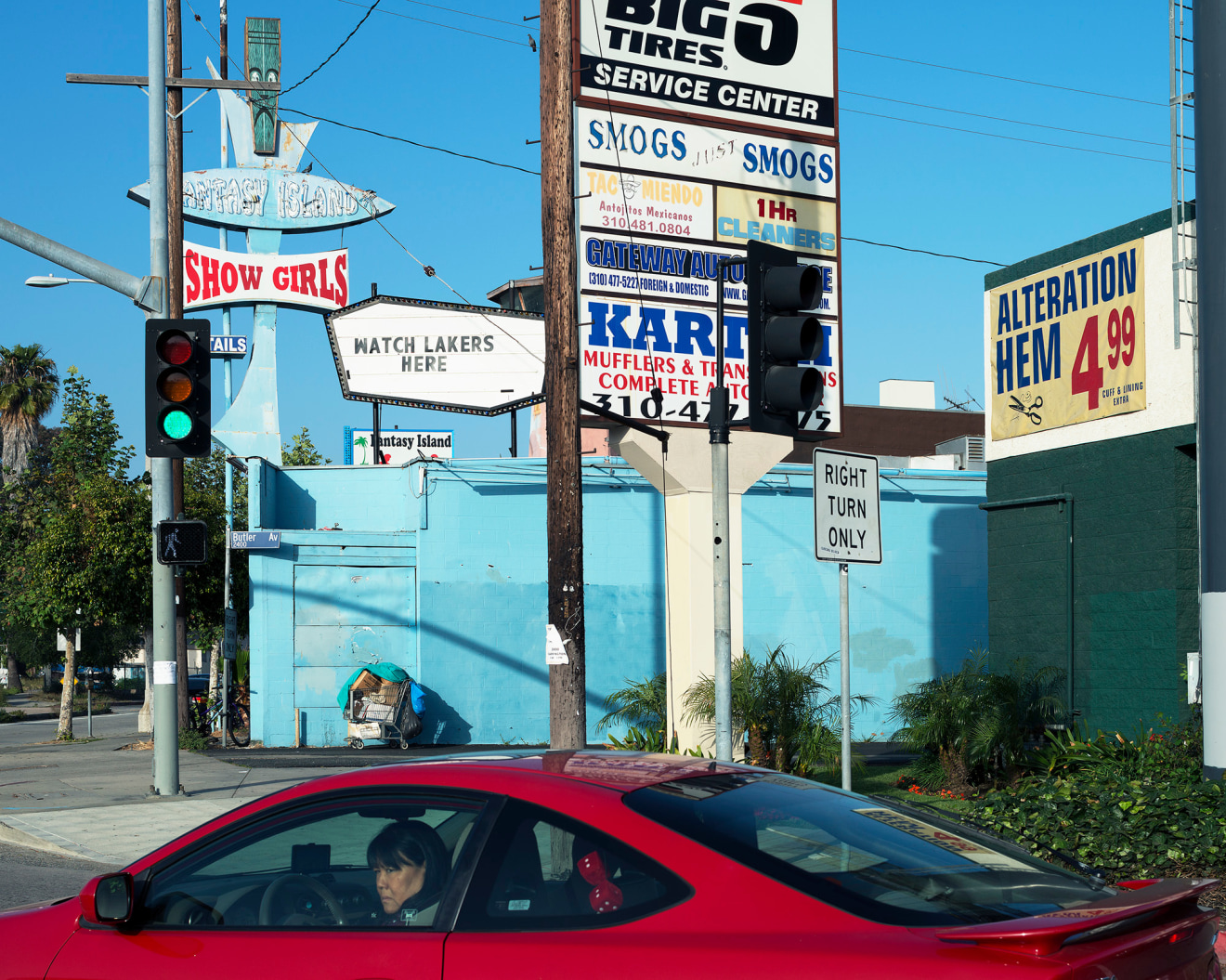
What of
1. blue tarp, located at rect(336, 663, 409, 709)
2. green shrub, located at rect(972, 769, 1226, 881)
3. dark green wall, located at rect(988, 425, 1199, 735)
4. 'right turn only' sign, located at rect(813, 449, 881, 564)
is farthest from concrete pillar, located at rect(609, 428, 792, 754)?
blue tarp, located at rect(336, 663, 409, 709)

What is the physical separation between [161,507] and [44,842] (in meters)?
4.27

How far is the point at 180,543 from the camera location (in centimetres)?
1404

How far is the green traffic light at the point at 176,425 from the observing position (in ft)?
39.9

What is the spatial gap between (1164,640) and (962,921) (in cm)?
1281

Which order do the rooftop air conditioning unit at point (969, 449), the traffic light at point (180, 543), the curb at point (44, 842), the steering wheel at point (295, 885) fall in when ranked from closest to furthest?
1. the steering wheel at point (295, 885)
2. the curb at point (44, 842)
3. the traffic light at point (180, 543)
4. the rooftop air conditioning unit at point (969, 449)

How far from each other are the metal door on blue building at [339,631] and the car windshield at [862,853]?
19686 mm

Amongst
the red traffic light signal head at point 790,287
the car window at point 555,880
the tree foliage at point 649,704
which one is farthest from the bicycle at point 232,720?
the car window at point 555,880

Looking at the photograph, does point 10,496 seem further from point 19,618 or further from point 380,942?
point 380,942

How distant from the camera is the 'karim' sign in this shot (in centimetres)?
2966

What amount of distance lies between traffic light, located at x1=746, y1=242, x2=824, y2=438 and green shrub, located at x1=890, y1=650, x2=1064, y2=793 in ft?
22.7

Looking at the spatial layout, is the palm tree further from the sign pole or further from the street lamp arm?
the sign pole

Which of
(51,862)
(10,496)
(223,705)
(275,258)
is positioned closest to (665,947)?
(51,862)

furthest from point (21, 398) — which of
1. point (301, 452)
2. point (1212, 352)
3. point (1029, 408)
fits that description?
point (1212, 352)

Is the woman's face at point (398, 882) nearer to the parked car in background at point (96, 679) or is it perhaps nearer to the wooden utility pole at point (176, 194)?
the wooden utility pole at point (176, 194)
